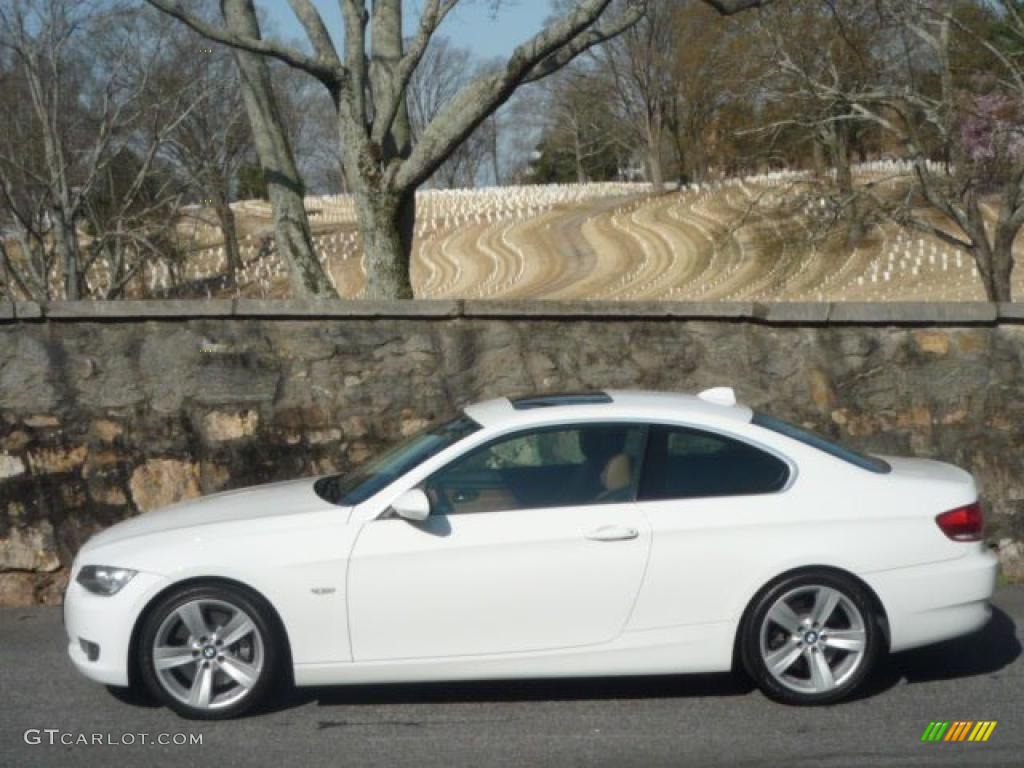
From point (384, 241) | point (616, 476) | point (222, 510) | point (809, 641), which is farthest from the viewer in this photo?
point (384, 241)

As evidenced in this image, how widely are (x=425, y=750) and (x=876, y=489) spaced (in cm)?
223

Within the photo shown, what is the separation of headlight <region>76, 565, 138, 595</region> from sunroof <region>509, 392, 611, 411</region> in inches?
73.3

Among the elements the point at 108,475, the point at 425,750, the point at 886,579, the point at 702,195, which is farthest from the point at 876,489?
the point at 702,195

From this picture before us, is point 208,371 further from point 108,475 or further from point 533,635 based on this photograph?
point 533,635

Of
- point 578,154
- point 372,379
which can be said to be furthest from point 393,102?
point 578,154

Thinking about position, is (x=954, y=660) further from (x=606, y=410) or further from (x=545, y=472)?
(x=545, y=472)

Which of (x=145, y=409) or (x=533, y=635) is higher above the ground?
(x=145, y=409)

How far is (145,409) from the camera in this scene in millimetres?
8516

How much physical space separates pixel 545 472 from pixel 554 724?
1076 millimetres

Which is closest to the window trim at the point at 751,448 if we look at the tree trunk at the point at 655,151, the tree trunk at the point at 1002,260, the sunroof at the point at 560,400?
the sunroof at the point at 560,400

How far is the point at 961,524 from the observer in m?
5.86

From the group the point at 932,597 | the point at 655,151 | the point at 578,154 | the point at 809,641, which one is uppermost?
the point at 578,154

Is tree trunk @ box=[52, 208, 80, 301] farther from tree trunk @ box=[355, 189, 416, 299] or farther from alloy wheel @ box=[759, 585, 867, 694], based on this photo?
alloy wheel @ box=[759, 585, 867, 694]

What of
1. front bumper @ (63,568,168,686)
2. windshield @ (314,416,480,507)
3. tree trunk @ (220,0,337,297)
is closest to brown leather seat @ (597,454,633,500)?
windshield @ (314,416,480,507)
